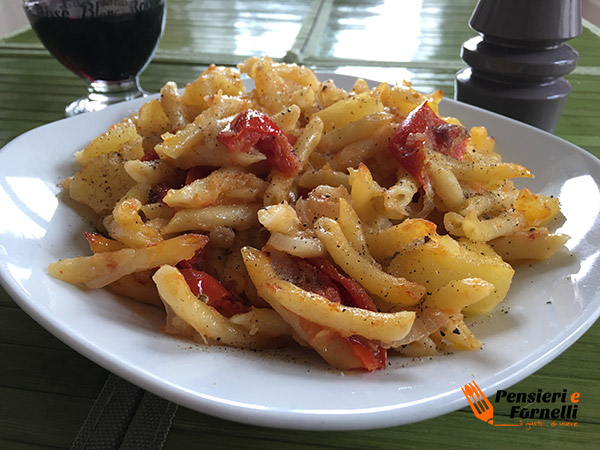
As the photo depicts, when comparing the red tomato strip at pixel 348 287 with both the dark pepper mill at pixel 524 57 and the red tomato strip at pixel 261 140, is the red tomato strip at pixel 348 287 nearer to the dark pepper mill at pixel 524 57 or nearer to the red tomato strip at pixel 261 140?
the red tomato strip at pixel 261 140

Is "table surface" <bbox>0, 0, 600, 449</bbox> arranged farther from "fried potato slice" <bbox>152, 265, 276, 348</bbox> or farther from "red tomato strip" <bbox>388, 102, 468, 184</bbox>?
"red tomato strip" <bbox>388, 102, 468, 184</bbox>

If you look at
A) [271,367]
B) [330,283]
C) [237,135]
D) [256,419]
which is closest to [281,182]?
[237,135]

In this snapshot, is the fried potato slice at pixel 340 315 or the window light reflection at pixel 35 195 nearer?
the fried potato slice at pixel 340 315

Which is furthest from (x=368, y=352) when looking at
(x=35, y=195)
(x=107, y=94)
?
(x=107, y=94)

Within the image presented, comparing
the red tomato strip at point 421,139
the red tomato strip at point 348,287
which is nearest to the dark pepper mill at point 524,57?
the red tomato strip at point 421,139

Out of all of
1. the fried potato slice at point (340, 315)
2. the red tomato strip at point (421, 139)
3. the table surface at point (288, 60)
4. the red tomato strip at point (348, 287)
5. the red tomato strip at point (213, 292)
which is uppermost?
the red tomato strip at point (421, 139)

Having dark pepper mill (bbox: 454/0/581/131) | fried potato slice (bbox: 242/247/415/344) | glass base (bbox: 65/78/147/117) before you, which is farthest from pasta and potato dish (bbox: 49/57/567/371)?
glass base (bbox: 65/78/147/117)

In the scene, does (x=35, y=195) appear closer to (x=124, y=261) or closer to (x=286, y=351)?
(x=124, y=261)
